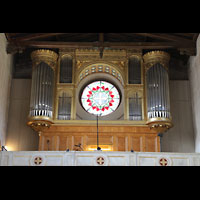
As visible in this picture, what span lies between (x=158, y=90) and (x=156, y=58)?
60.0 inches

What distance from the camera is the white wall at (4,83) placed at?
1394 cm

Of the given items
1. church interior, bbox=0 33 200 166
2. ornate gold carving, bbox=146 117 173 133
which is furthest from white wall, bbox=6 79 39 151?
ornate gold carving, bbox=146 117 173 133

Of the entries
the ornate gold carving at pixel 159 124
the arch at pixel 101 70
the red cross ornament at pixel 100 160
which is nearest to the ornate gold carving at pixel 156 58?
the arch at pixel 101 70

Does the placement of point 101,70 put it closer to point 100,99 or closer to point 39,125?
point 100,99

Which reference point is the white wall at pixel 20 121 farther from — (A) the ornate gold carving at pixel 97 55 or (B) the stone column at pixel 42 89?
(A) the ornate gold carving at pixel 97 55

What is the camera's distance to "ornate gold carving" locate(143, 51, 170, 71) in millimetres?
15164

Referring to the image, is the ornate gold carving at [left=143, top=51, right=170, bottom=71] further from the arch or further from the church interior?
the arch

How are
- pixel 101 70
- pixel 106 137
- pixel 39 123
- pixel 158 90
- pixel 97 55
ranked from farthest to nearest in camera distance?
1. pixel 101 70
2. pixel 97 55
3. pixel 158 90
4. pixel 106 137
5. pixel 39 123

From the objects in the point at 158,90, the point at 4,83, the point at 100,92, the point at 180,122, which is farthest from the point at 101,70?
the point at 4,83

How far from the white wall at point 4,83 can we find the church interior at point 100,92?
0.13 feet

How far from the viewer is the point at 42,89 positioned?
14.6 meters
